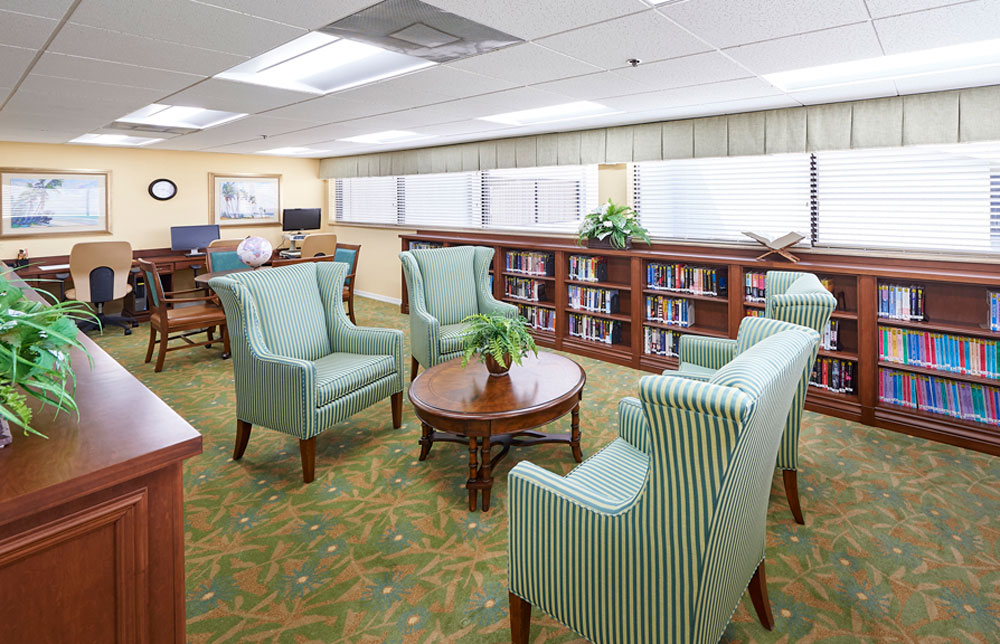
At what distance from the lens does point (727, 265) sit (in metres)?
4.37

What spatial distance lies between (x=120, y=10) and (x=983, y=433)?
493 centimetres

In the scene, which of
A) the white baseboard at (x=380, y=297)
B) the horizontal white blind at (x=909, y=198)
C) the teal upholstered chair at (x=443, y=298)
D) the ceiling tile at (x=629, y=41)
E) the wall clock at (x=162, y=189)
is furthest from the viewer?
the white baseboard at (x=380, y=297)

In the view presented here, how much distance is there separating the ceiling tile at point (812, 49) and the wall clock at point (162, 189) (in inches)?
290

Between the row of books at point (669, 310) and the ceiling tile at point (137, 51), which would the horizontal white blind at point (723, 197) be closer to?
the row of books at point (669, 310)

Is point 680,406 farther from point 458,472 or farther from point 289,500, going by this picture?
point 289,500

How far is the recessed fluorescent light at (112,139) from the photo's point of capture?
5.99 metres

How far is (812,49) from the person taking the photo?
2754 millimetres

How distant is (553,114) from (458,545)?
379 centimetres

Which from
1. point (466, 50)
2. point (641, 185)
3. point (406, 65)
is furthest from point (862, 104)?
point (406, 65)

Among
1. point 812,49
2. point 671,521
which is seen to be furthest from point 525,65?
point 671,521

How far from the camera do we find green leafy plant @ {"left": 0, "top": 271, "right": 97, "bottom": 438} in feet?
3.60

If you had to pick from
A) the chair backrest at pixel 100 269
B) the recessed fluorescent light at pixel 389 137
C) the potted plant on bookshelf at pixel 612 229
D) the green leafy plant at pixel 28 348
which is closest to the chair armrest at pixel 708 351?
the potted plant on bookshelf at pixel 612 229

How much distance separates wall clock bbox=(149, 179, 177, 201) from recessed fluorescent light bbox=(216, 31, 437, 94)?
190 inches

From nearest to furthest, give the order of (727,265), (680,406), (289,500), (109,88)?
(680,406) < (289,500) < (109,88) < (727,265)
